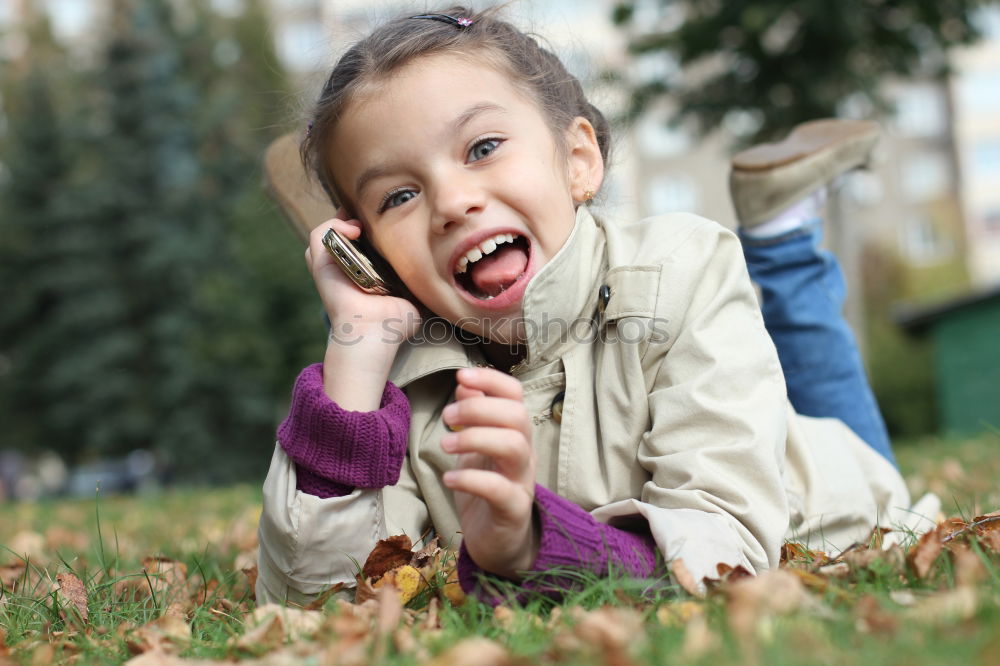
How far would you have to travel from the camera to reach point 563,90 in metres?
2.82

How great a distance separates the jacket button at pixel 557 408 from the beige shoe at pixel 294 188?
3.82ft

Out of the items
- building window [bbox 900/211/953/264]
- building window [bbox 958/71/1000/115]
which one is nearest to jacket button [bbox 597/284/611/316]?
building window [bbox 900/211/953/264]

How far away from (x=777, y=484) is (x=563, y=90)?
1.33 metres

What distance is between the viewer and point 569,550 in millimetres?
1882

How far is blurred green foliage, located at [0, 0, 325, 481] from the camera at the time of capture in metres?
22.3

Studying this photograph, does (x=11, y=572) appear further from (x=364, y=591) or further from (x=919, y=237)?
(x=919, y=237)

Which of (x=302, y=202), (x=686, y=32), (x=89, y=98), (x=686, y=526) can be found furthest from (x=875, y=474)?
(x=89, y=98)

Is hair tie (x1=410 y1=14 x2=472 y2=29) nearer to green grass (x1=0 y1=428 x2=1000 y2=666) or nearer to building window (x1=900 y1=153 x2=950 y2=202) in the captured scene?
green grass (x1=0 y1=428 x2=1000 y2=666)

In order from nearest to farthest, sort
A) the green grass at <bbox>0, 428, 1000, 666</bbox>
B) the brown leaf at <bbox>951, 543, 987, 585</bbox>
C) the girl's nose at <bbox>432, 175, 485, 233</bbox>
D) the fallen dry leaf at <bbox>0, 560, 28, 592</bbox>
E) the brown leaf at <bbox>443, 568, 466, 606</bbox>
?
the green grass at <bbox>0, 428, 1000, 666</bbox>, the brown leaf at <bbox>951, 543, 987, 585</bbox>, the brown leaf at <bbox>443, 568, 466, 606</bbox>, the girl's nose at <bbox>432, 175, 485, 233</bbox>, the fallen dry leaf at <bbox>0, 560, 28, 592</bbox>

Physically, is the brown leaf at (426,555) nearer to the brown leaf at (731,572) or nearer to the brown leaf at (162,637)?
the brown leaf at (162,637)

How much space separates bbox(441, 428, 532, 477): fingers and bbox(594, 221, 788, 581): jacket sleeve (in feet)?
1.25

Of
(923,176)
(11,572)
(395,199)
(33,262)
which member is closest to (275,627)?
(395,199)

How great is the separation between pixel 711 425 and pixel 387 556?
84cm

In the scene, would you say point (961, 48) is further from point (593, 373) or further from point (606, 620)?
point (606, 620)
